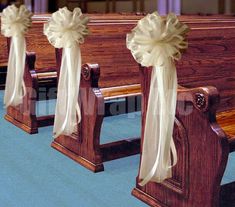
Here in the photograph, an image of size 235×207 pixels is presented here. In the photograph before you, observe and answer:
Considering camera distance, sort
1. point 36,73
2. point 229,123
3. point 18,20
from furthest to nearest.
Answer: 1. point 36,73
2. point 18,20
3. point 229,123

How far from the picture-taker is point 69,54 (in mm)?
2693

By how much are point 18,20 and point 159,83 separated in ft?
5.37

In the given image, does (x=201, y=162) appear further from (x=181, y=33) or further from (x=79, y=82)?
(x=79, y=82)

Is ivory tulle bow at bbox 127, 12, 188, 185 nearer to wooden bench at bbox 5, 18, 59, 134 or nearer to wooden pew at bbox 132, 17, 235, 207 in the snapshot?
wooden pew at bbox 132, 17, 235, 207

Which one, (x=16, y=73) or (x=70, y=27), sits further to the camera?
(x=16, y=73)

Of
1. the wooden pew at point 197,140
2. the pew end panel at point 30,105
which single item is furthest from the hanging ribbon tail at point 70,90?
the wooden pew at point 197,140

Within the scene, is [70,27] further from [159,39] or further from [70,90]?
[159,39]

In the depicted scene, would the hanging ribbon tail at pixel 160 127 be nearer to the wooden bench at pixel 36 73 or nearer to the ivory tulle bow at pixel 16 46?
the wooden bench at pixel 36 73

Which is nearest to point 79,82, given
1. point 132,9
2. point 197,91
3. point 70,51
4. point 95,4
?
point 70,51

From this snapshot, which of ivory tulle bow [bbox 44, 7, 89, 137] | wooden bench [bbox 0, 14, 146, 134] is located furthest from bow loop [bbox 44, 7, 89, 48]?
wooden bench [bbox 0, 14, 146, 134]

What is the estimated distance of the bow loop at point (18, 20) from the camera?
319 cm

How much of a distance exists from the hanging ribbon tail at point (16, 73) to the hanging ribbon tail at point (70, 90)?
598 millimetres

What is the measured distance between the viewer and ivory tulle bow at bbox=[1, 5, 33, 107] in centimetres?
319

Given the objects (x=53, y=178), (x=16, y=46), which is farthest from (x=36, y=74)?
(x=53, y=178)
